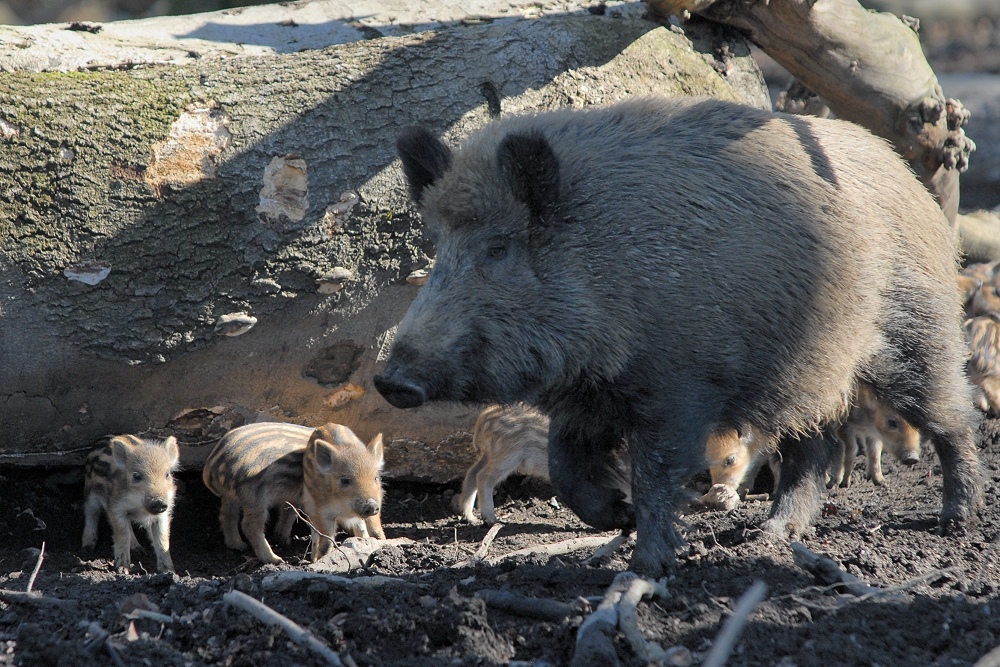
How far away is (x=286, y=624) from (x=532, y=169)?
1.74 meters

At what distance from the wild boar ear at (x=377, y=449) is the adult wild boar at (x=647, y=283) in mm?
1348

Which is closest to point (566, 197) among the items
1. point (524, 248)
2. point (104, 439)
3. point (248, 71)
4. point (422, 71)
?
point (524, 248)

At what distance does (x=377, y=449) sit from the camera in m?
5.20

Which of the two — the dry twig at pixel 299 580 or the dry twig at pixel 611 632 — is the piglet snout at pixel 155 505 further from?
the dry twig at pixel 611 632

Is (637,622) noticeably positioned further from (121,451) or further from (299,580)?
(121,451)

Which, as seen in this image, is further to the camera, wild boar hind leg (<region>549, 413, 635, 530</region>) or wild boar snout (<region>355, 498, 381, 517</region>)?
wild boar snout (<region>355, 498, 381, 517</region>)

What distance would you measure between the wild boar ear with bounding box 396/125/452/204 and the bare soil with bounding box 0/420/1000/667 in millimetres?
1526

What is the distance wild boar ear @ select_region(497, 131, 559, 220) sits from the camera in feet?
11.7

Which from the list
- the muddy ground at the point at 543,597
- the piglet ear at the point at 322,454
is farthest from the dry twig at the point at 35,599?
the piglet ear at the point at 322,454

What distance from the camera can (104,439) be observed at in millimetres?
4941

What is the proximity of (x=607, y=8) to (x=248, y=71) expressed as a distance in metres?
1.99

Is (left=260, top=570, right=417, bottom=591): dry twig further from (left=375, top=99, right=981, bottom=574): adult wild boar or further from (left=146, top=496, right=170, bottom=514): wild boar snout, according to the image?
(left=146, top=496, right=170, bottom=514): wild boar snout

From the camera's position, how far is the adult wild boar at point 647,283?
3664 millimetres

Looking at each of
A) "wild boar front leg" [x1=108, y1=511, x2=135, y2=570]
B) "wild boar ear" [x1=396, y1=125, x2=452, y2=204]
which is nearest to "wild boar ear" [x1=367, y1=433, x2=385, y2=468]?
"wild boar front leg" [x1=108, y1=511, x2=135, y2=570]
